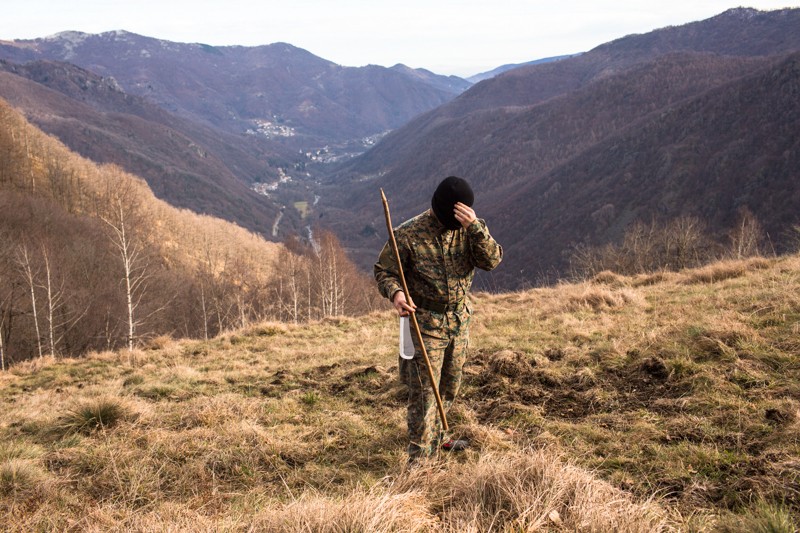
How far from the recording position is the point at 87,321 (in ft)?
142

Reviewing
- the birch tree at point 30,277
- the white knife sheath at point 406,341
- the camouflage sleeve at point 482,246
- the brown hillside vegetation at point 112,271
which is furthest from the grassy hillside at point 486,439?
the birch tree at point 30,277

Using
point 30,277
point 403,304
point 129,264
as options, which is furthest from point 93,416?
point 30,277

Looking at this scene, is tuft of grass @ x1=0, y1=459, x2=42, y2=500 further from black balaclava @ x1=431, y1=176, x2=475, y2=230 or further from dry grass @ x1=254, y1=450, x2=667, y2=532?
black balaclava @ x1=431, y1=176, x2=475, y2=230

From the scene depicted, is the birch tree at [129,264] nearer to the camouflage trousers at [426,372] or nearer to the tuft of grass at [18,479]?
the tuft of grass at [18,479]

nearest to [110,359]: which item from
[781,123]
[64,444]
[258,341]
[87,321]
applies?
[258,341]

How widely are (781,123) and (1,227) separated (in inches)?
5309

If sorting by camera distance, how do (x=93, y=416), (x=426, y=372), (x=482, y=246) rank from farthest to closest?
(x=93, y=416) < (x=426, y=372) < (x=482, y=246)

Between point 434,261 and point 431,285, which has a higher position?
point 434,261

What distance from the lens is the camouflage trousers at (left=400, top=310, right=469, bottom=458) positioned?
389 cm

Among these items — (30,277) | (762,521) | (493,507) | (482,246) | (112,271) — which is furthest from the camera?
(112,271)

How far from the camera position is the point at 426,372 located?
3.87 m

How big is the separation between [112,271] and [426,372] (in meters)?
59.0

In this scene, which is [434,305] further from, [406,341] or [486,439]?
[486,439]

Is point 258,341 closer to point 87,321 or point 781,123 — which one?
point 87,321
